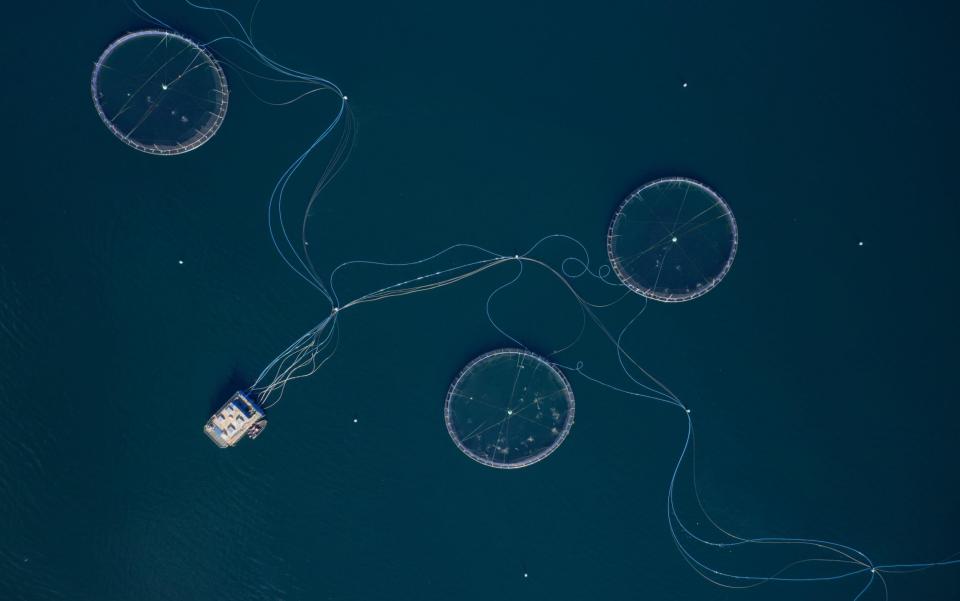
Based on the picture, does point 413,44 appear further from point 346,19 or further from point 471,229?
point 471,229

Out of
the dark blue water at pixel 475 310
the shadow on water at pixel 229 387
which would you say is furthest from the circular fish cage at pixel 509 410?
the shadow on water at pixel 229 387

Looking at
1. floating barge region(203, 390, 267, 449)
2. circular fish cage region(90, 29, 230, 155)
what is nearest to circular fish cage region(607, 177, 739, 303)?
floating barge region(203, 390, 267, 449)

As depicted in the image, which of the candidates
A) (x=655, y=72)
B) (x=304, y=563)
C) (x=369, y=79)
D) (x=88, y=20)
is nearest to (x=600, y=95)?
(x=655, y=72)

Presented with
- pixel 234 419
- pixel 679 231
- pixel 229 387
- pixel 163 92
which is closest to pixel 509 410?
pixel 679 231

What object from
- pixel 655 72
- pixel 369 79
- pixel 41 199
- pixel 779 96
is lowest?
pixel 41 199

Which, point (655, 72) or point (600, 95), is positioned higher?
point (655, 72)
